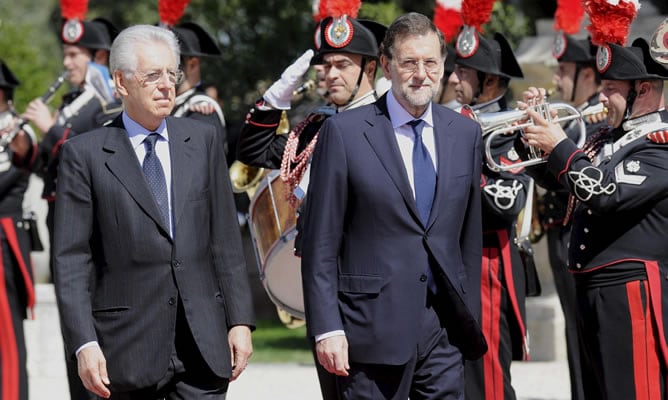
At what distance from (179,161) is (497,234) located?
2.47 metres

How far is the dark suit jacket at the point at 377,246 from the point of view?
5.18m

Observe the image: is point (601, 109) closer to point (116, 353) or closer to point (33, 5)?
point (116, 353)

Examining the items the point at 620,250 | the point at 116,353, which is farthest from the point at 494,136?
the point at 116,353

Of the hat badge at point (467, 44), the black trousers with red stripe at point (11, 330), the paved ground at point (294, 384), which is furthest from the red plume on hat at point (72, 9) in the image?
the hat badge at point (467, 44)

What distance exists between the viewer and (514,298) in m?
7.23

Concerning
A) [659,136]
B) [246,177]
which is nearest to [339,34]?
[659,136]

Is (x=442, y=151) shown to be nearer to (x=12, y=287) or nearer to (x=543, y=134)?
(x=543, y=134)

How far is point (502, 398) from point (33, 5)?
2248 cm

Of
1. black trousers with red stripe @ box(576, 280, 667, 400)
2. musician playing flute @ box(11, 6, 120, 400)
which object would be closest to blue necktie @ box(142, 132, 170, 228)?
black trousers with red stripe @ box(576, 280, 667, 400)

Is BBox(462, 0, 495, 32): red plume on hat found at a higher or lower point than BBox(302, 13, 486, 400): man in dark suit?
higher

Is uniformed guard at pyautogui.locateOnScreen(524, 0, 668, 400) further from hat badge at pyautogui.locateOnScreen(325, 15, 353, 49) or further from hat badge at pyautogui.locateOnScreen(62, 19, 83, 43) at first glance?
hat badge at pyautogui.locateOnScreen(62, 19, 83, 43)

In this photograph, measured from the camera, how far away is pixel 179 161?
5.19 m

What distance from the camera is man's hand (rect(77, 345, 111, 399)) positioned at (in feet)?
16.1

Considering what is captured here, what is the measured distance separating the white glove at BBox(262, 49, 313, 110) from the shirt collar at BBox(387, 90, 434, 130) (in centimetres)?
159
